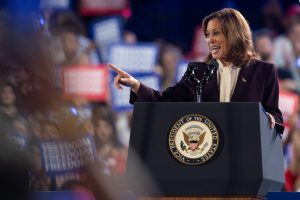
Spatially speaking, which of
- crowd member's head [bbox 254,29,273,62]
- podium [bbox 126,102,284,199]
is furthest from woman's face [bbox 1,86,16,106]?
crowd member's head [bbox 254,29,273,62]

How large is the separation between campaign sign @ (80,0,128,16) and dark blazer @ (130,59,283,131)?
18.7 ft

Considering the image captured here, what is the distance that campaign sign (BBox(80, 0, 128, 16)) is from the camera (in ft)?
25.6

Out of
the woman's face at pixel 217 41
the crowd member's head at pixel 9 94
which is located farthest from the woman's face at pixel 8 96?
the woman's face at pixel 217 41

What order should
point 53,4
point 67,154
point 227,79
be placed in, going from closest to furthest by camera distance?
point 67,154, point 53,4, point 227,79

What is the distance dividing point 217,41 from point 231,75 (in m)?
0.12

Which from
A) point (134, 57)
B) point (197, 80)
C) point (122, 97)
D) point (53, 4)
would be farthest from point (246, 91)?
point (122, 97)

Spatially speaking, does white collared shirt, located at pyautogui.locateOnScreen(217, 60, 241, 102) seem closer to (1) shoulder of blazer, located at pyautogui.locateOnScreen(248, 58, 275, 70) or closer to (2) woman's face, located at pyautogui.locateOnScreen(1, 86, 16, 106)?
(1) shoulder of blazer, located at pyautogui.locateOnScreen(248, 58, 275, 70)

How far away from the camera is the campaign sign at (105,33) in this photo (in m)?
7.55

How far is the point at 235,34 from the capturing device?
224 centimetres

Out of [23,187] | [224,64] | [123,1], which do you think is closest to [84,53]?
[123,1]

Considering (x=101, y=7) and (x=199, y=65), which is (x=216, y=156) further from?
(x=101, y=7)

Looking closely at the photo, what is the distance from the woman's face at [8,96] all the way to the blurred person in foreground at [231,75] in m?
1.51

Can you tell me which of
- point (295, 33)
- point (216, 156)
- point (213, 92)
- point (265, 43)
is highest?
point (295, 33)

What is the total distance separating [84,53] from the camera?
7277 mm
